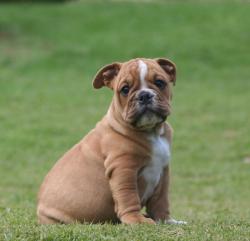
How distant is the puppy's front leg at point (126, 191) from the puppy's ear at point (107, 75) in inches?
30.5

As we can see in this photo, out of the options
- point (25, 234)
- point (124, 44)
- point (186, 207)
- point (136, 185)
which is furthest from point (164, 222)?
point (124, 44)

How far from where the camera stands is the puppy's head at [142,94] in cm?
651

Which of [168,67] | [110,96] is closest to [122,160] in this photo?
[168,67]

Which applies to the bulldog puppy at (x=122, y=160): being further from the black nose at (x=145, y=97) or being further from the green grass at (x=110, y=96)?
the green grass at (x=110, y=96)

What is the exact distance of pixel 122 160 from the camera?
661 centimetres

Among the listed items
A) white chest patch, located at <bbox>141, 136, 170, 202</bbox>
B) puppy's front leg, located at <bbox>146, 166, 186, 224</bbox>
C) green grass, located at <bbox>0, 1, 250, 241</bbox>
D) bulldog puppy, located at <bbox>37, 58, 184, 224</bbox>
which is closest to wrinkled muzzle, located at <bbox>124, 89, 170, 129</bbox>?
bulldog puppy, located at <bbox>37, 58, 184, 224</bbox>

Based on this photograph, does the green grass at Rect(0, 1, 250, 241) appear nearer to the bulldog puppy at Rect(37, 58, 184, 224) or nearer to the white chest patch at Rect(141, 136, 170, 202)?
the bulldog puppy at Rect(37, 58, 184, 224)

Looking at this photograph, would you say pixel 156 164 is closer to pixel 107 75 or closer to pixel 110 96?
pixel 107 75

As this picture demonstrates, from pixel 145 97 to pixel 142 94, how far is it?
0.03 m

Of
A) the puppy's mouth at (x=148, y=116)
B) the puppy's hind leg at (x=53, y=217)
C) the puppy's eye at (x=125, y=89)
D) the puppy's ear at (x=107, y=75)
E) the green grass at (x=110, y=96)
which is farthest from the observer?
the green grass at (x=110, y=96)

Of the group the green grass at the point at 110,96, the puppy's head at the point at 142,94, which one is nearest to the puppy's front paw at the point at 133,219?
the green grass at the point at 110,96

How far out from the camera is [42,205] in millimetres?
6957

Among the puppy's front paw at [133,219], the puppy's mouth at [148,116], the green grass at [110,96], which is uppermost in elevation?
the puppy's mouth at [148,116]

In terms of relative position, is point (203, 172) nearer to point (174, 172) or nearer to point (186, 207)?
point (174, 172)
